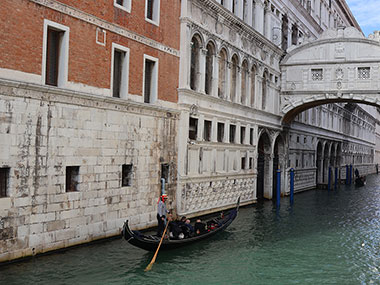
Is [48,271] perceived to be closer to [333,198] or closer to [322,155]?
[333,198]

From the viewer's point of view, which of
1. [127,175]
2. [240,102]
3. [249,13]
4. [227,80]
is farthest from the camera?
[249,13]

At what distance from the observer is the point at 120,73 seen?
12.5 meters

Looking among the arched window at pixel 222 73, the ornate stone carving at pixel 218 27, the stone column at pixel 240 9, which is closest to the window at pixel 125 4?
the ornate stone carving at pixel 218 27

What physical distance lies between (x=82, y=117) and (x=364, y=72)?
50.3ft

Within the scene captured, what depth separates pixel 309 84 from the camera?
2277cm

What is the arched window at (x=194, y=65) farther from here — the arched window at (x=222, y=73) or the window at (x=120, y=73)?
the window at (x=120, y=73)

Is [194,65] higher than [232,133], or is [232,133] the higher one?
[194,65]

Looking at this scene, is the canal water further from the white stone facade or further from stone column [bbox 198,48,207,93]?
stone column [bbox 198,48,207,93]

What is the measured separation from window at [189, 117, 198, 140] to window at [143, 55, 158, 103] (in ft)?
7.21

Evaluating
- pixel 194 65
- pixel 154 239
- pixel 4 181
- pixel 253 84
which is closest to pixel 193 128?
pixel 194 65

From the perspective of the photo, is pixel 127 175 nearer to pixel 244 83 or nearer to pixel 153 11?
pixel 153 11

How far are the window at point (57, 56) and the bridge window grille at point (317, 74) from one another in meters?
15.1

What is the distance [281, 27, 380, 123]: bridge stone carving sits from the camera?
21422 mm

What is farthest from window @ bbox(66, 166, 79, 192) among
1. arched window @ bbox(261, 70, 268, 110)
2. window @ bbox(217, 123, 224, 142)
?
arched window @ bbox(261, 70, 268, 110)
